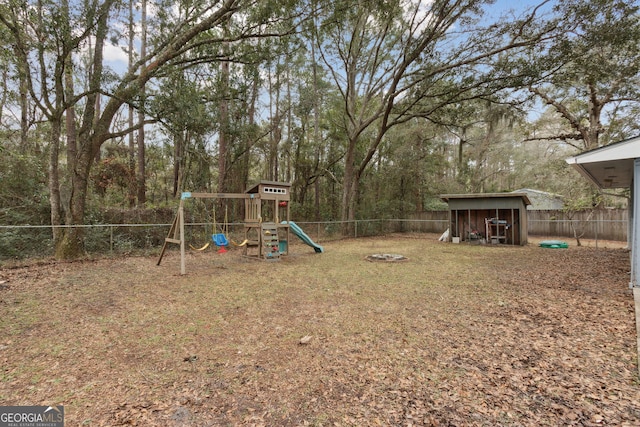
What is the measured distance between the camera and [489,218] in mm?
15148

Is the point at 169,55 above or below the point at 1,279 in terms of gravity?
above

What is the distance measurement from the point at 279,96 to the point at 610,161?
56.5 ft

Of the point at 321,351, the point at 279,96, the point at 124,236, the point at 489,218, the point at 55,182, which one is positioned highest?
the point at 279,96

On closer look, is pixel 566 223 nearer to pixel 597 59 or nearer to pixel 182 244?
pixel 597 59

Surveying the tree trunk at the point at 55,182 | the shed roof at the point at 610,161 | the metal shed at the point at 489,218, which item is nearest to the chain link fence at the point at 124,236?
the tree trunk at the point at 55,182

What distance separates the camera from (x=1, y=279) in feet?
19.2

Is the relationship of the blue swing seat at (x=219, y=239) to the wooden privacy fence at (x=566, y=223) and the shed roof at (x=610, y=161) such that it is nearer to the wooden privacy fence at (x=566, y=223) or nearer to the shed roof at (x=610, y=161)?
the shed roof at (x=610, y=161)

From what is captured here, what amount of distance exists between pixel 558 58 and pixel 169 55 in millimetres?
12734

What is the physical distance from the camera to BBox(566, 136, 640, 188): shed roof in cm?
514

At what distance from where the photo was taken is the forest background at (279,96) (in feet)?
25.3

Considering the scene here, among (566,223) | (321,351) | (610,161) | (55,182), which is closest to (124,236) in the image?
(55,182)

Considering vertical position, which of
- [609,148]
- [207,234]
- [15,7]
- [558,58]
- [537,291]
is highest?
[558,58]

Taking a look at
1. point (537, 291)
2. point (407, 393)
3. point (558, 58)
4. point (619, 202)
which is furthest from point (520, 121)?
point (407, 393)

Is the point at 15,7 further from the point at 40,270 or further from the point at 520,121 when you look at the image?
the point at 520,121
